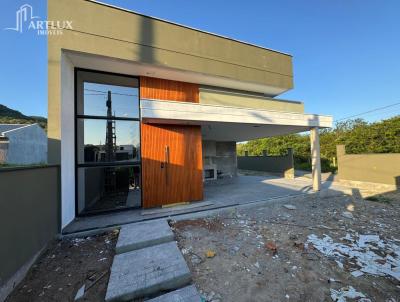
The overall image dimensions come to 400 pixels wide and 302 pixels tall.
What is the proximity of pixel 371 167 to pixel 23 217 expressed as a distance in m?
13.1

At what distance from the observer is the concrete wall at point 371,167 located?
8258 mm

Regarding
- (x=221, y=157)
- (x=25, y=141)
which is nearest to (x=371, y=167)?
(x=221, y=157)

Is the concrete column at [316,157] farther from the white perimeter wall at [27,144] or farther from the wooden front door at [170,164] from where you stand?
the white perimeter wall at [27,144]

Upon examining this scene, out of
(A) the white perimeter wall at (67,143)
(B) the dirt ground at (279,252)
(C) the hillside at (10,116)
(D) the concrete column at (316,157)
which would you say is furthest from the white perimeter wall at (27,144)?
(D) the concrete column at (316,157)

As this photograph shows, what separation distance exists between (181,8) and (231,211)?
7.19 m

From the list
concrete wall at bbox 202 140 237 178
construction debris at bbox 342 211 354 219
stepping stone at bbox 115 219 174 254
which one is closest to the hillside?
concrete wall at bbox 202 140 237 178

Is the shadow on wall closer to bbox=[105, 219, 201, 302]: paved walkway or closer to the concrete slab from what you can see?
the concrete slab

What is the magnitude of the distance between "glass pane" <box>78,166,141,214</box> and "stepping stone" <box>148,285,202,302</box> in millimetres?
3566

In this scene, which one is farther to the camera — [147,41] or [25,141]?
[25,141]

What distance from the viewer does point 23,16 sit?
456 cm

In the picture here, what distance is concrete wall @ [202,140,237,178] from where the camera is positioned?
982cm

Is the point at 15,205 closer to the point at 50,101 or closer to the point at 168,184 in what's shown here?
the point at 50,101

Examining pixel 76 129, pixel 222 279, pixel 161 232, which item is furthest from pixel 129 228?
pixel 76 129

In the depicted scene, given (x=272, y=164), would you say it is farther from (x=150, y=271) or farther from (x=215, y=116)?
(x=150, y=271)
